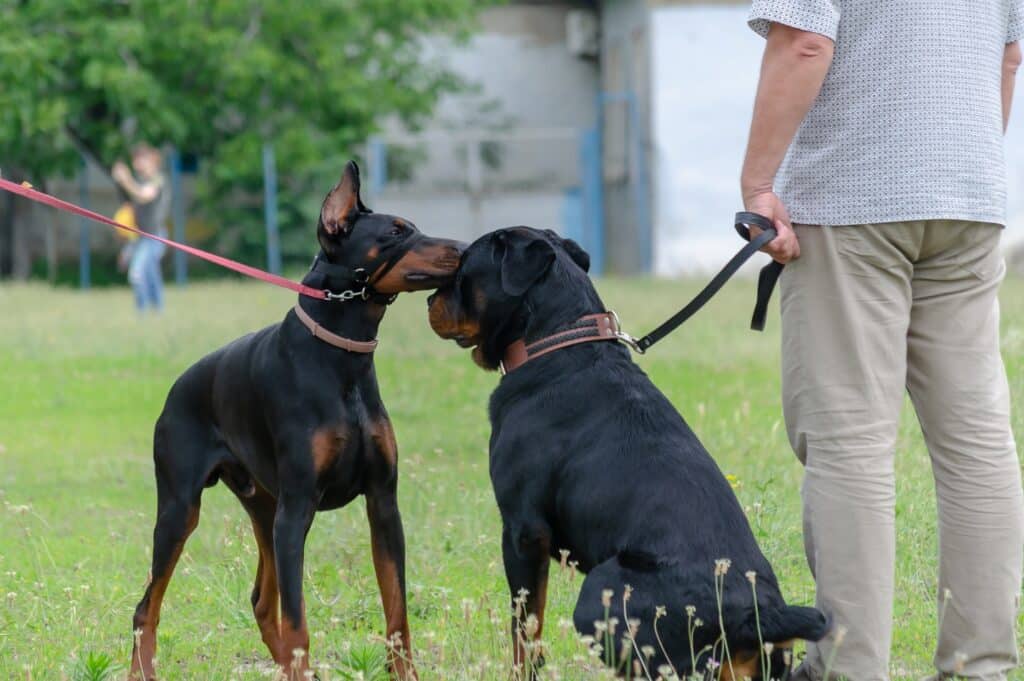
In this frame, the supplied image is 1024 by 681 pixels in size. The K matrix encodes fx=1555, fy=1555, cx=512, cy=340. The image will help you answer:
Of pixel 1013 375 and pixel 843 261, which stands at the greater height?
pixel 843 261

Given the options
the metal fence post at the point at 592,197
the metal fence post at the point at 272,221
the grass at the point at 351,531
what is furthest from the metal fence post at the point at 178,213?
the grass at the point at 351,531

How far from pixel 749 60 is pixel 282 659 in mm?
21530

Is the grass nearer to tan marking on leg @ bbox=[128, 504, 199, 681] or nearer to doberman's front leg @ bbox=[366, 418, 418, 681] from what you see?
doberman's front leg @ bbox=[366, 418, 418, 681]

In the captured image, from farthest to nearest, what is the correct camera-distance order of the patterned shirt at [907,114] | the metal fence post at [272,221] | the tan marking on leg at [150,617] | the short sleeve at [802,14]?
the metal fence post at [272,221], the tan marking on leg at [150,617], the patterned shirt at [907,114], the short sleeve at [802,14]

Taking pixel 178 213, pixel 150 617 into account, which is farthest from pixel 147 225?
pixel 150 617

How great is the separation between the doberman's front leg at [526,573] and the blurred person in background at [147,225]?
1435 centimetres

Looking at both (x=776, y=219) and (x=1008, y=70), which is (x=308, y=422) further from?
(x=1008, y=70)

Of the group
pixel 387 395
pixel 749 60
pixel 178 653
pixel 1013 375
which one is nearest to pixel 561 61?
pixel 749 60

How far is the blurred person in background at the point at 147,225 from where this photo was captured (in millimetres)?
18141

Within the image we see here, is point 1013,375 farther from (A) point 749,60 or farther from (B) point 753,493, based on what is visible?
(A) point 749,60

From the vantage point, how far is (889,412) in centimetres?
425

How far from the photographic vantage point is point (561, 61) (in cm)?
3050

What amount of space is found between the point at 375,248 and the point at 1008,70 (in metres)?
1.87

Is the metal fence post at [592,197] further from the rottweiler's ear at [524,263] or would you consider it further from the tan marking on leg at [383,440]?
the tan marking on leg at [383,440]
